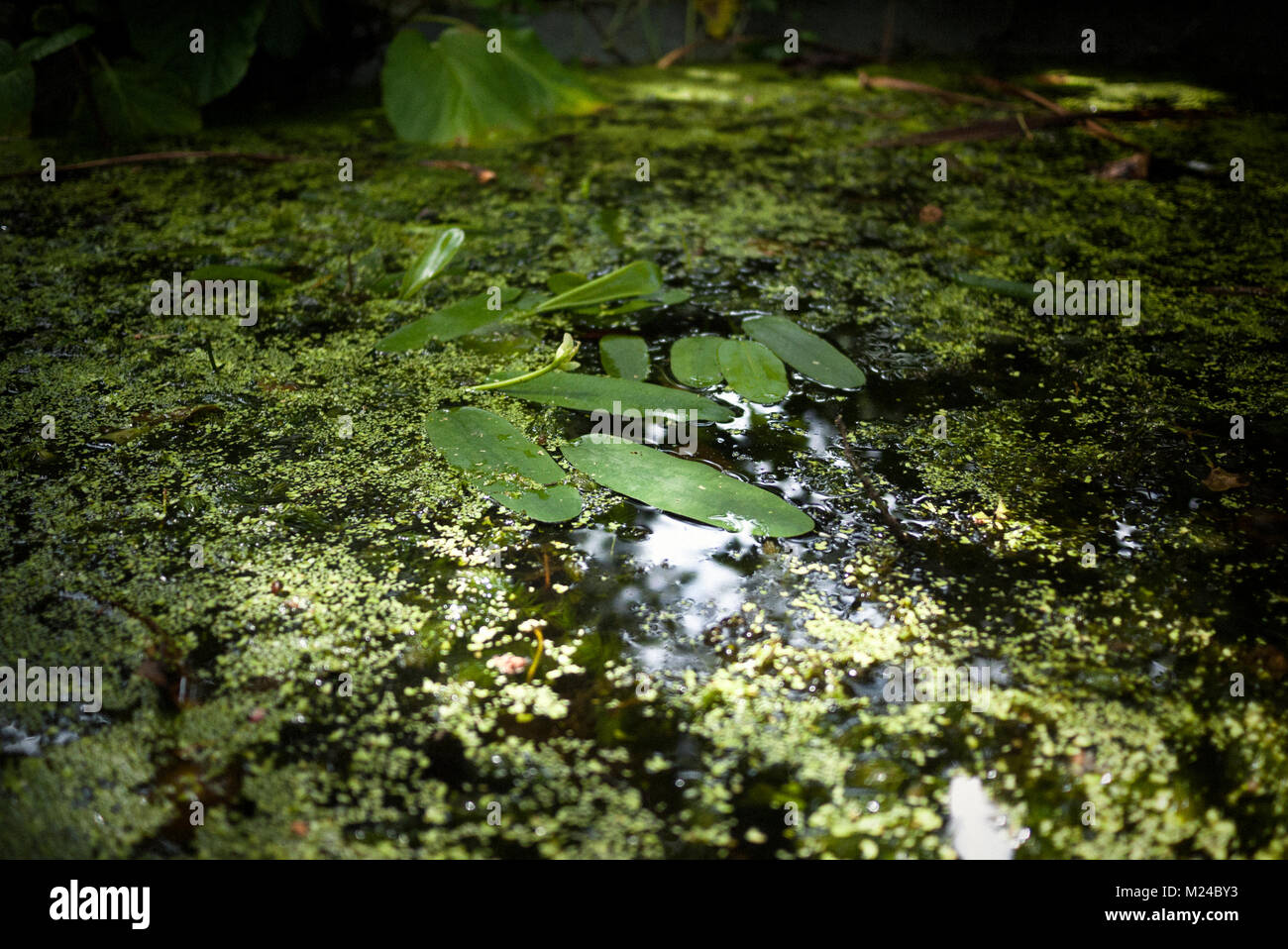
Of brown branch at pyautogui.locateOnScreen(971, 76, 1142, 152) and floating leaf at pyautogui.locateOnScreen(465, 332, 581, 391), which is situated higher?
Answer: brown branch at pyautogui.locateOnScreen(971, 76, 1142, 152)

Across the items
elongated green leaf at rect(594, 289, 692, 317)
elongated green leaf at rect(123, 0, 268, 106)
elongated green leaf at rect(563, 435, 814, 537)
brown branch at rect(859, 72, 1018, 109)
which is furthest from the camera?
brown branch at rect(859, 72, 1018, 109)

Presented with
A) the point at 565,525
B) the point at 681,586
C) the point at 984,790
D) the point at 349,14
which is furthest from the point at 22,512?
the point at 349,14

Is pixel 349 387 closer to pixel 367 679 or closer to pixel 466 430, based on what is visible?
pixel 466 430

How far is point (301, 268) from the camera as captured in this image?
1418 millimetres

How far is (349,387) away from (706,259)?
65 cm

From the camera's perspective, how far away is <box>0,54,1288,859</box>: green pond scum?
62 centimetres

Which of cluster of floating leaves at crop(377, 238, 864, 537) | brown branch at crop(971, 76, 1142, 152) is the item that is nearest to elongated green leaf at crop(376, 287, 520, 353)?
cluster of floating leaves at crop(377, 238, 864, 537)

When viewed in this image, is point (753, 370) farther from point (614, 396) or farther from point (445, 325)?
point (445, 325)

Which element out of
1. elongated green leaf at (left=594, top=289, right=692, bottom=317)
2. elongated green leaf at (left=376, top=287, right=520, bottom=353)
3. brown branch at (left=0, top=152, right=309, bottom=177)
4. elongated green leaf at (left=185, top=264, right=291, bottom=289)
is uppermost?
brown branch at (left=0, top=152, right=309, bottom=177)

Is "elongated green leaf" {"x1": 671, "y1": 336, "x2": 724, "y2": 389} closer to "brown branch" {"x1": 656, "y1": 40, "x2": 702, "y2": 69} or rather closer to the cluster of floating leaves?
the cluster of floating leaves

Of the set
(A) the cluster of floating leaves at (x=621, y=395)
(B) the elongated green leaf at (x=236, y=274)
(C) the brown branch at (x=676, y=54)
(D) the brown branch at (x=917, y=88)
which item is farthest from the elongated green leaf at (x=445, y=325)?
(C) the brown branch at (x=676, y=54)

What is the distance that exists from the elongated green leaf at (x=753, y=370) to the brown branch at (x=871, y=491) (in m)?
0.09

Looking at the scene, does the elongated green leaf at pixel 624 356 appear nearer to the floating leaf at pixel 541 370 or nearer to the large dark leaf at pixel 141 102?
the floating leaf at pixel 541 370

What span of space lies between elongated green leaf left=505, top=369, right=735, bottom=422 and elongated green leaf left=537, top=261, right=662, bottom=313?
8.6 inches
